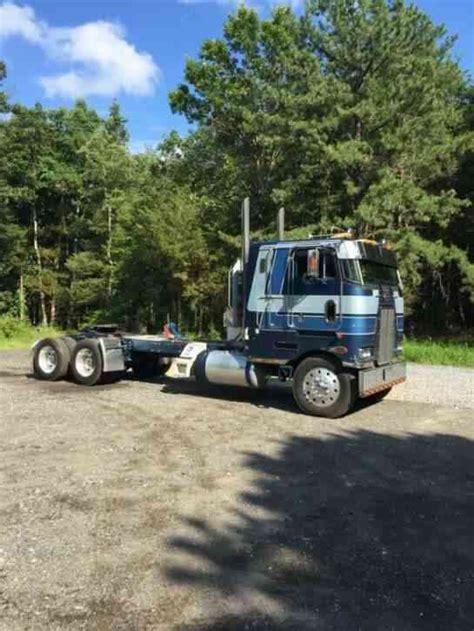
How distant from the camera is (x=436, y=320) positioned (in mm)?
27953

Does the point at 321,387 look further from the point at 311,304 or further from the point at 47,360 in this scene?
the point at 47,360

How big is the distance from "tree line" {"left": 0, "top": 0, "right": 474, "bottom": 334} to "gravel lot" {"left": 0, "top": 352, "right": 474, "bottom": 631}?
13.8m

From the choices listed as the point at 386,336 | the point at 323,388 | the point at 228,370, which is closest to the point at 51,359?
the point at 228,370

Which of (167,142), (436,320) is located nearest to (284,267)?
(436,320)

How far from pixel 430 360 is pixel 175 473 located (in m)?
11.1

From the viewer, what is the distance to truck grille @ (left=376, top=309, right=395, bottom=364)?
9.57m

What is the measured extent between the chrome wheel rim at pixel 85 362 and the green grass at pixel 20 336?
11.8 m

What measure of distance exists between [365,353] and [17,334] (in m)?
21.3

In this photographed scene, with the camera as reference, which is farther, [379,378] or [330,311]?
[379,378]

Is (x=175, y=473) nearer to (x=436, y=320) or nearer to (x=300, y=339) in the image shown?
(x=300, y=339)

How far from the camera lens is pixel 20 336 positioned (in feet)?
88.0

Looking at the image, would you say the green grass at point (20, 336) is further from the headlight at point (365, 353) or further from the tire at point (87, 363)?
the headlight at point (365, 353)

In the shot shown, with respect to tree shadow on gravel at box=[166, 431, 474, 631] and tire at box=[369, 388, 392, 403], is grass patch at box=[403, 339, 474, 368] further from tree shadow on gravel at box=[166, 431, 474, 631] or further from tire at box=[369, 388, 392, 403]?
tree shadow on gravel at box=[166, 431, 474, 631]

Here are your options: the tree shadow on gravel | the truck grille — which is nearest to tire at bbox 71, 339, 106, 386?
the truck grille
